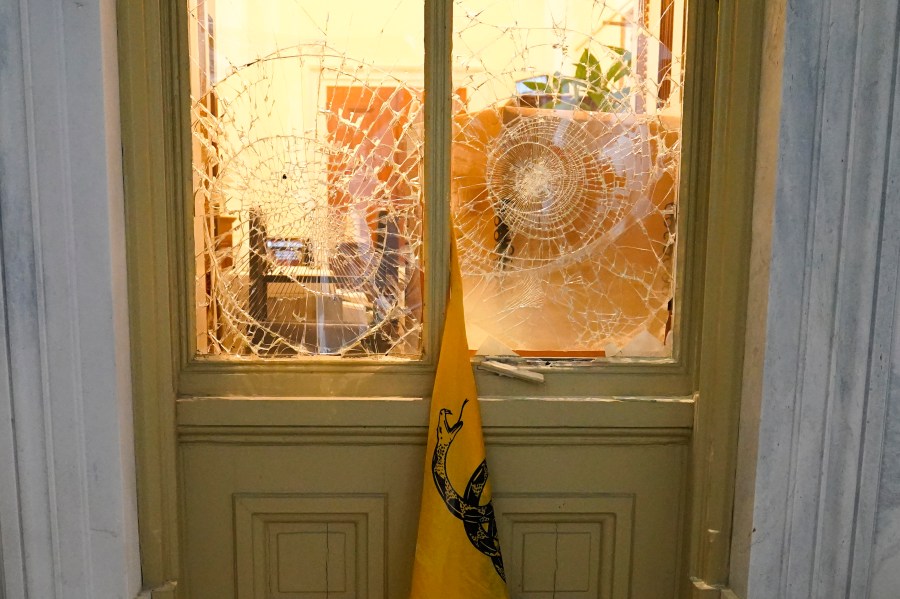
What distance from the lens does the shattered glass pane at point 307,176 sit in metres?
1.67

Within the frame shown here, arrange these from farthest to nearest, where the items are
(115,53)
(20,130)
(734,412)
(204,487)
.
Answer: (204,487), (734,412), (115,53), (20,130)

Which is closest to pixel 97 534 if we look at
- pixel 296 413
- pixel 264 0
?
pixel 296 413

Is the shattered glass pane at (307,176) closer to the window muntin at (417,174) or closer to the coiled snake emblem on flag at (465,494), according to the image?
the window muntin at (417,174)

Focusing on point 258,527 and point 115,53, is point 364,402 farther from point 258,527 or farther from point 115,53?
point 115,53

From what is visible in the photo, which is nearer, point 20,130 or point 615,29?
point 20,130

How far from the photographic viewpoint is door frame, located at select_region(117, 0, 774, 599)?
1534 millimetres

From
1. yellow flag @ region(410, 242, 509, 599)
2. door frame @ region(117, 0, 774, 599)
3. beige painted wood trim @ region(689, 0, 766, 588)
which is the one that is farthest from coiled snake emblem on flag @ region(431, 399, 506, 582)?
beige painted wood trim @ region(689, 0, 766, 588)

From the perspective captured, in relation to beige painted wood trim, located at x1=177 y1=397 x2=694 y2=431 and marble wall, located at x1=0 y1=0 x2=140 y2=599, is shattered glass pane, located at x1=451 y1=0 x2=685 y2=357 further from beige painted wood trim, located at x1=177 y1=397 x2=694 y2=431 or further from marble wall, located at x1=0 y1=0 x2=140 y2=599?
marble wall, located at x1=0 y1=0 x2=140 y2=599

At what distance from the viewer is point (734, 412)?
1638mm

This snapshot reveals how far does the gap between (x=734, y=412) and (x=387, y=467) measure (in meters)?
0.96

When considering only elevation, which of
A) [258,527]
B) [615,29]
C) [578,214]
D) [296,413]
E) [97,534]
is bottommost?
[258,527]

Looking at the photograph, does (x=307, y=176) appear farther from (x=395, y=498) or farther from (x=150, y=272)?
(x=395, y=498)

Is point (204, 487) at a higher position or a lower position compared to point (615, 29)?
lower

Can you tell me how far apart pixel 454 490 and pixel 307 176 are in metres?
0.95
